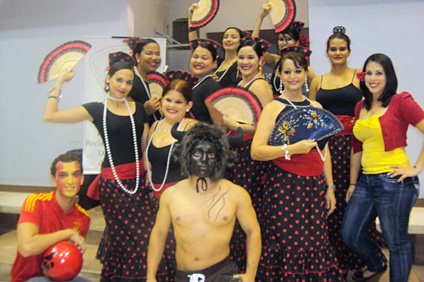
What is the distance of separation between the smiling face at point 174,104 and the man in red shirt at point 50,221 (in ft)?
1.98

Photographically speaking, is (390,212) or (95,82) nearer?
(390,212)

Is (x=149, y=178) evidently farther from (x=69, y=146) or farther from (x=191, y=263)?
(x=69, y=146)

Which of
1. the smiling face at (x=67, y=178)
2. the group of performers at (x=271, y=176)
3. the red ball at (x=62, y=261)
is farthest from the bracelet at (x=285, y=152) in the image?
the red ball at (x=62, y=261)

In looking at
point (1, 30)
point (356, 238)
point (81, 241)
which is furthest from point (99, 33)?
point (356, 238)

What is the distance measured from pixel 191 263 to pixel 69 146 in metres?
3.77

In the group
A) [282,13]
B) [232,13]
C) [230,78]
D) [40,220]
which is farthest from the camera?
[232,13]

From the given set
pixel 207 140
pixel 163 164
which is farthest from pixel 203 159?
pixel 163 164

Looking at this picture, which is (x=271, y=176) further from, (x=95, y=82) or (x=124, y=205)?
(x=95, y=82)

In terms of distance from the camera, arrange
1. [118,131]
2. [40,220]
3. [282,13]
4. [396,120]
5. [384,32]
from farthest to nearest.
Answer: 1. [384,32]
2. [282,13]
3. [118,131]
4. [396,120]
5. [40,220]

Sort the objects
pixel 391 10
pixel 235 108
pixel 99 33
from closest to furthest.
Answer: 1. pixel 235 108
2. pixel 391 10
3. pixel 99 33

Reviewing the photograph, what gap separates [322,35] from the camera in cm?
436

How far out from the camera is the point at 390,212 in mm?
2295

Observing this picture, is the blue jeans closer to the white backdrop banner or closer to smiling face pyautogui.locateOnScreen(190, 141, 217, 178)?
smiling face pyautogui.locateOnScreen(190, 141, 217, 178)

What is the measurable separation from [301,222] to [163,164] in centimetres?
90
